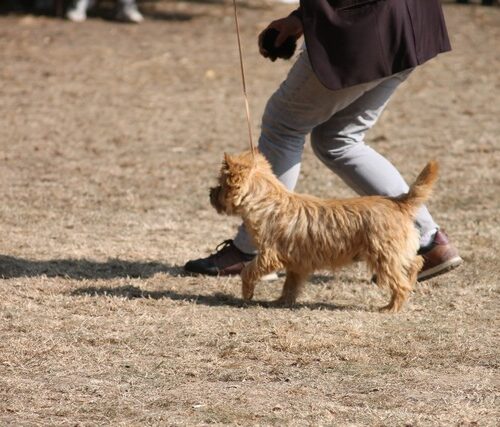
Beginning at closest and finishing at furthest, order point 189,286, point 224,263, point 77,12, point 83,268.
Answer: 1. point 189,286
2. point 224,263
3. point 83,268
4. point 77,12

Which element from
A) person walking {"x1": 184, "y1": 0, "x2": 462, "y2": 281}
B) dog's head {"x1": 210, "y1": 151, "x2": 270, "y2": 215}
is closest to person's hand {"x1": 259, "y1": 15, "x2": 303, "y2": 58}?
person walking {"x1": 184, "y1": 0, "x2": 462, "y2": 281}

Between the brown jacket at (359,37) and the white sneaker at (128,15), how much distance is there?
32.8 ft

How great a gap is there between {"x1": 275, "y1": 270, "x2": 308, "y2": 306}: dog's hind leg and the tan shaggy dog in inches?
A: 1.2

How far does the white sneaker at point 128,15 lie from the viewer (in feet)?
47.5

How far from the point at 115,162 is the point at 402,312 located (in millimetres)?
3902

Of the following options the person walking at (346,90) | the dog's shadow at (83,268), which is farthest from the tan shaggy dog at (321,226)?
the dog's shadow at (83,268)

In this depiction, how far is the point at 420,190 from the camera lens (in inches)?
191

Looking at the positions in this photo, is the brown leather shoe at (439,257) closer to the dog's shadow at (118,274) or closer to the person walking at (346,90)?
the person walking at (346,90)

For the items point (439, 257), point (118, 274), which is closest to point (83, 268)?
point (118, 274)

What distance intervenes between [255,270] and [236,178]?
0.43m

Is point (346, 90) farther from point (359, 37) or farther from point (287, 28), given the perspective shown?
point (287, 28)

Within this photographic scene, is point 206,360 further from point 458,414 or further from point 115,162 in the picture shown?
point 115,162

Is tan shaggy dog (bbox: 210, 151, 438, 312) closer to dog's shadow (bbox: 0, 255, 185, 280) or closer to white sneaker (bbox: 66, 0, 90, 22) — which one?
dog's shadow (bbox: 0, 255, 185, 280)

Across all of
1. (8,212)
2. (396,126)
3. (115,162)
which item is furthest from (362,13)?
(396,126)
